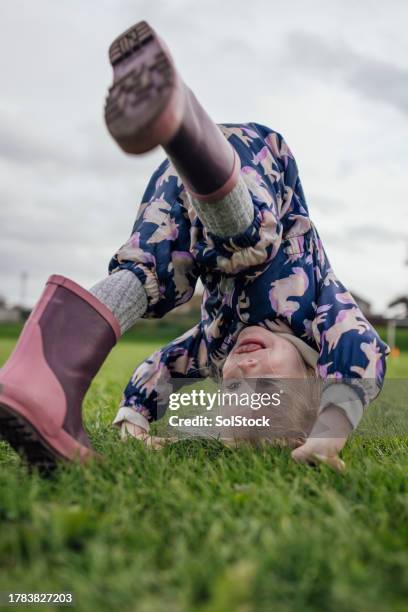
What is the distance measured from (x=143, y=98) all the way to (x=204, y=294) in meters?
0.96

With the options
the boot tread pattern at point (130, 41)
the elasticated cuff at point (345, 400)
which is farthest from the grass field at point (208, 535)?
the boot tread pattern at point (130, 41)

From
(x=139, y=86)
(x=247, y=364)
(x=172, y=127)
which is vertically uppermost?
(x=139, y=86)

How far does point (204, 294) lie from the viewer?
2252 millimetres

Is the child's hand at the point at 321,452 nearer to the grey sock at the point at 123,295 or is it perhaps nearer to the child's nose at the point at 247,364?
the child's nose at the point at 247,364

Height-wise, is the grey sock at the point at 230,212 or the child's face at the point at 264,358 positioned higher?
the grey sock at the point at 230,212

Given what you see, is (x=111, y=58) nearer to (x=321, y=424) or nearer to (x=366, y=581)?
(x=321, y=424)

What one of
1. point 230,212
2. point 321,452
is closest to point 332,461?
point 321,452

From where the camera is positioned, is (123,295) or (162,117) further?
(123,295)

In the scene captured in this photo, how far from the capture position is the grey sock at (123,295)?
1855 mm

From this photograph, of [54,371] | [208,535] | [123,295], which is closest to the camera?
[208,535]

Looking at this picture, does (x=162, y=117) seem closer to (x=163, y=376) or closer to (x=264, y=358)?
(x=264, y=358)

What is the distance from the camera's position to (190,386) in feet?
8.36

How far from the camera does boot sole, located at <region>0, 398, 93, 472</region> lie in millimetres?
1524

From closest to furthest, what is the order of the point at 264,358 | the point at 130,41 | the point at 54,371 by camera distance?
the point at 130,41 < the point at 54,371 < the point at 264,358
